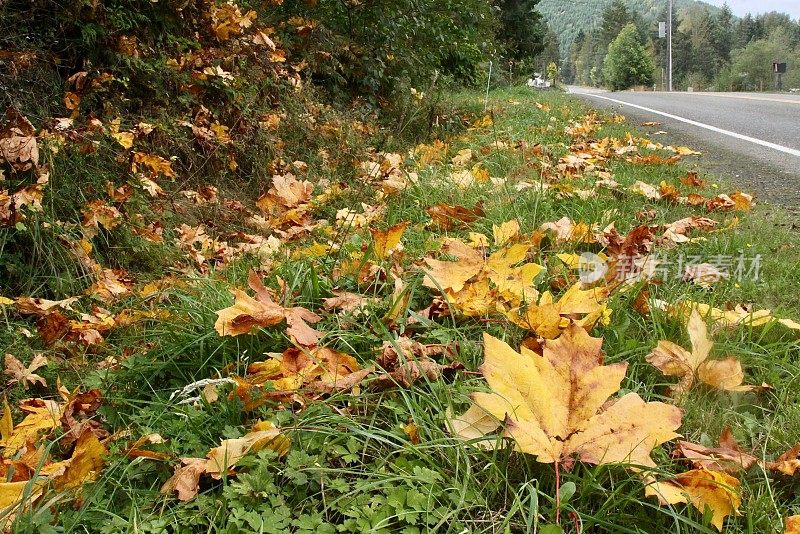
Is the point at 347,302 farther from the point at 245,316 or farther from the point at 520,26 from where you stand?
the point at 520,26

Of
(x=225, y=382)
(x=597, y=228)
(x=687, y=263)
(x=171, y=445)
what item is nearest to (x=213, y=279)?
(x=225, y=382)

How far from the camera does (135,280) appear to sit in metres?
2.60

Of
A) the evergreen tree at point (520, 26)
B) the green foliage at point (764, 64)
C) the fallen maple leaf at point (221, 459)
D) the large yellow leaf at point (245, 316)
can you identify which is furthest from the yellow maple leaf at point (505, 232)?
the green foliage at point (764, 64)

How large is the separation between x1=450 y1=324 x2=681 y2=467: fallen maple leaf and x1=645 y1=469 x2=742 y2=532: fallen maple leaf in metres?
0.05

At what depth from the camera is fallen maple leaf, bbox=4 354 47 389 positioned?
6.11ft

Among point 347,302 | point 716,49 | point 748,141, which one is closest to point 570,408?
point 347,302

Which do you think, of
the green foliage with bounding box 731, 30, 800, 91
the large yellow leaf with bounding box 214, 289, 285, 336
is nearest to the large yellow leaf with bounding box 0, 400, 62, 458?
the large yellow leaf with bounding box 214, 289, 285, 336

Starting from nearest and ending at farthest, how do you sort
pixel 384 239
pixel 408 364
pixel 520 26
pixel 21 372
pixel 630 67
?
1. pixel 408 364
2. pixel 21 372
3. pixel 384 239
4. pixel 520 26
5. pixel 630 67

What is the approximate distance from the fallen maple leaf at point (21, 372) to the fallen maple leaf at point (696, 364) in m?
1.81

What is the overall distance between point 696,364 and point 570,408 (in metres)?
0.43

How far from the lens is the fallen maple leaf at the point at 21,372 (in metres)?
1.86

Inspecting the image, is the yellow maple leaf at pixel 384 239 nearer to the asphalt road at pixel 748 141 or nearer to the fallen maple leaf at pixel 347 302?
the fallen maple leaf at pixel 347 302

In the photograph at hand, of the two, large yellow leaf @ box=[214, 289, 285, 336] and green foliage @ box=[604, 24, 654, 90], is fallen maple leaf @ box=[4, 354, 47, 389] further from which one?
green foliage @ box=[604, 24, 654, 90]

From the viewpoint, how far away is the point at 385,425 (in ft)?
4.11
